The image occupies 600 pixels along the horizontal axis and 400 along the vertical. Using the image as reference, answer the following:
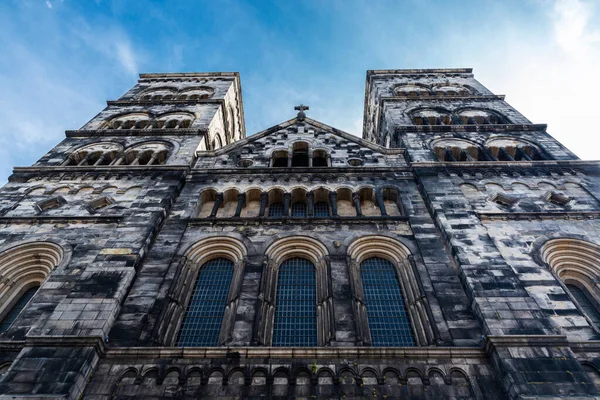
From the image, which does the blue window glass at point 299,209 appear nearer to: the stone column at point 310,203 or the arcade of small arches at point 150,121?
the stone column at point 310,203

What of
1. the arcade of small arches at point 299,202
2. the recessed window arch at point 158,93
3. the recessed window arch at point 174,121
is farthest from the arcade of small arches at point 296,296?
the recessed window arch at point 158,93

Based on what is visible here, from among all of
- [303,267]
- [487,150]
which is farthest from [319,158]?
[487,150]

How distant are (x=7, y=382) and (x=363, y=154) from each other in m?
15.8

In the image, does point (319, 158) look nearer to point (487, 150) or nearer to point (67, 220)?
point (487, 150)

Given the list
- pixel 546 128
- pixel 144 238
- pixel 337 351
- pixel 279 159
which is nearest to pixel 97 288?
pixel 144 238

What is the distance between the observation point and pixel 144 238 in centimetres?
1302

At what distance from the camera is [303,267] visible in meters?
13.2

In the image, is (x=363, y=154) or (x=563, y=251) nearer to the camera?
(x=563, y=251)

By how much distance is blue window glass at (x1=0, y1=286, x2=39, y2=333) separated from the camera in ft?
37.8

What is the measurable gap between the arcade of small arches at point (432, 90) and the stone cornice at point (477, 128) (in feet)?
25.4

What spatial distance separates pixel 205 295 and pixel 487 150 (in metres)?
15.1

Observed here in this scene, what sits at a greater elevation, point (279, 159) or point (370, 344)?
point (279, 159)

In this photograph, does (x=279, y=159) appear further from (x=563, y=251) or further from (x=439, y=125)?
(x=563, y=251)

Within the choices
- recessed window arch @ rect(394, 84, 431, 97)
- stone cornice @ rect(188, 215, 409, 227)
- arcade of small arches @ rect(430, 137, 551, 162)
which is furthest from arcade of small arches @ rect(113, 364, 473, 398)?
recessed window arch @ rect(394, 84, 431, 97)
